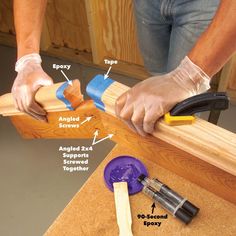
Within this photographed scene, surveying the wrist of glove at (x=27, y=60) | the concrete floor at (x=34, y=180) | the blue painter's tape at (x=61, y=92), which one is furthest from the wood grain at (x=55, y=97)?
the concrete floor at (x=34, y=180)

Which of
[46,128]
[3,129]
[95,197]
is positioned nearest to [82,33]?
[3,129]

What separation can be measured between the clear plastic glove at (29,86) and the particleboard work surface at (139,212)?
0.25 meters

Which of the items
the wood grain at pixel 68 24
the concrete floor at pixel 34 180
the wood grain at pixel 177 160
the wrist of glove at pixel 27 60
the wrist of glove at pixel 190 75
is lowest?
the concrete floor at pixel 34 180

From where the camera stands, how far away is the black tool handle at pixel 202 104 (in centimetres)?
52

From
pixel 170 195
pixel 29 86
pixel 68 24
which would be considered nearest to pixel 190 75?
pixel 170 195

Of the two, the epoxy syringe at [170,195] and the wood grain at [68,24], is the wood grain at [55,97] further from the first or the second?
the wood grain at [68,24]

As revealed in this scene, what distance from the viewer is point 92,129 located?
0.88 metres

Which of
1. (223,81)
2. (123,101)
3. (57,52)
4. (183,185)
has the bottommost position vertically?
(57,52)

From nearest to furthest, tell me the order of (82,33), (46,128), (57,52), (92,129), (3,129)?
(92,129) → (46,128) → (3,129) → (82,33) → (57,52)

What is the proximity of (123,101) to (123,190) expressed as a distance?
0.22 metres

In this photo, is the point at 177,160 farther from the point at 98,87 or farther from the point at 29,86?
the point at 29,86

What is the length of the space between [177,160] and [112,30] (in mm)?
1210

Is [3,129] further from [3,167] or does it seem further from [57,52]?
[57,52]

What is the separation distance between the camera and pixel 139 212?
685 mm
